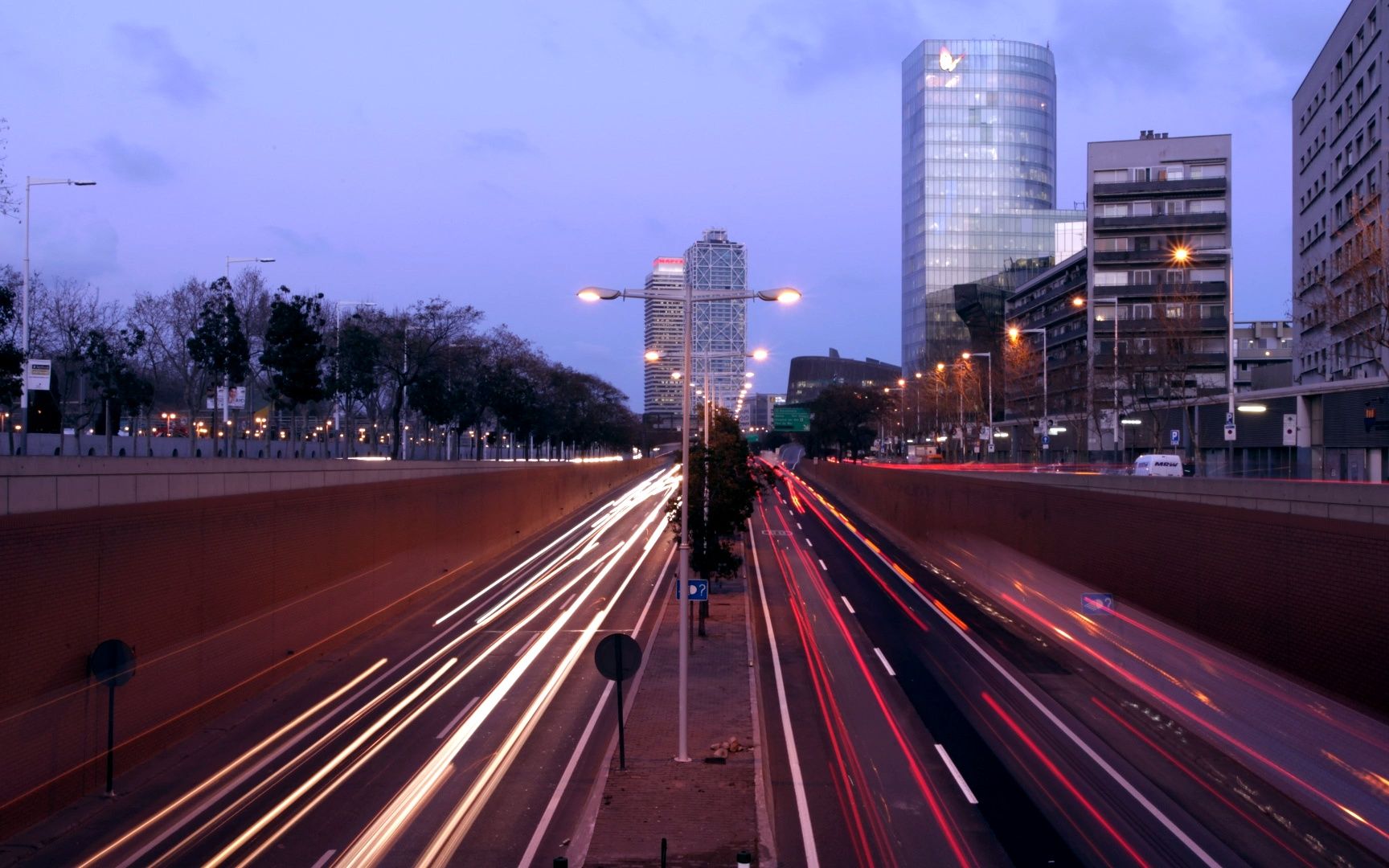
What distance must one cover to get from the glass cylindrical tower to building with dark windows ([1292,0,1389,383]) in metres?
78.0

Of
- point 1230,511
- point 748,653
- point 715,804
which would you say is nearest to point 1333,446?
point 1230,511

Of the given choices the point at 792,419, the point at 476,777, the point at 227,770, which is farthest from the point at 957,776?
the point at 792,419

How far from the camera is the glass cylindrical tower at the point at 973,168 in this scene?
138 metres

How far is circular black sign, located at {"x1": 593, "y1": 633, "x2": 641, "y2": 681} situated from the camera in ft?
51.9

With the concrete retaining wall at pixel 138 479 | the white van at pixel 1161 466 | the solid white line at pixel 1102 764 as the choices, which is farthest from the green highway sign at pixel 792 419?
the concrete retaining wall at pixel 138 479

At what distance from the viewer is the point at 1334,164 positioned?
4994 centimetres

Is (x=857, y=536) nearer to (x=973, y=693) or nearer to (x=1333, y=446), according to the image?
(x=1333, y=446)

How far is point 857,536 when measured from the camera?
58.7 metres

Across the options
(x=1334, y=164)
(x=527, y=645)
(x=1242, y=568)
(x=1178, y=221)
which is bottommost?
(x=527, y=645)

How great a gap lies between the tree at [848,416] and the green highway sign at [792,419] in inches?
168

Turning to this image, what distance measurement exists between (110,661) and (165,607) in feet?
8.25

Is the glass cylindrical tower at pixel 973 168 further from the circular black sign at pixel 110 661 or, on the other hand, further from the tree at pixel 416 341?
the circular black sign at pixel 110 661

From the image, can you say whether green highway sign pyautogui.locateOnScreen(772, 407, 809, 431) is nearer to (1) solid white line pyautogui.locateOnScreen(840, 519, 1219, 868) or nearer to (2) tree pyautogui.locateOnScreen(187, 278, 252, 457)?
(2) tree pyautogui.locateOnScreen(187, 278, 252, 457)

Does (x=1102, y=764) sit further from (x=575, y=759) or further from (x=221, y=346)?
(x=221, y=346)
